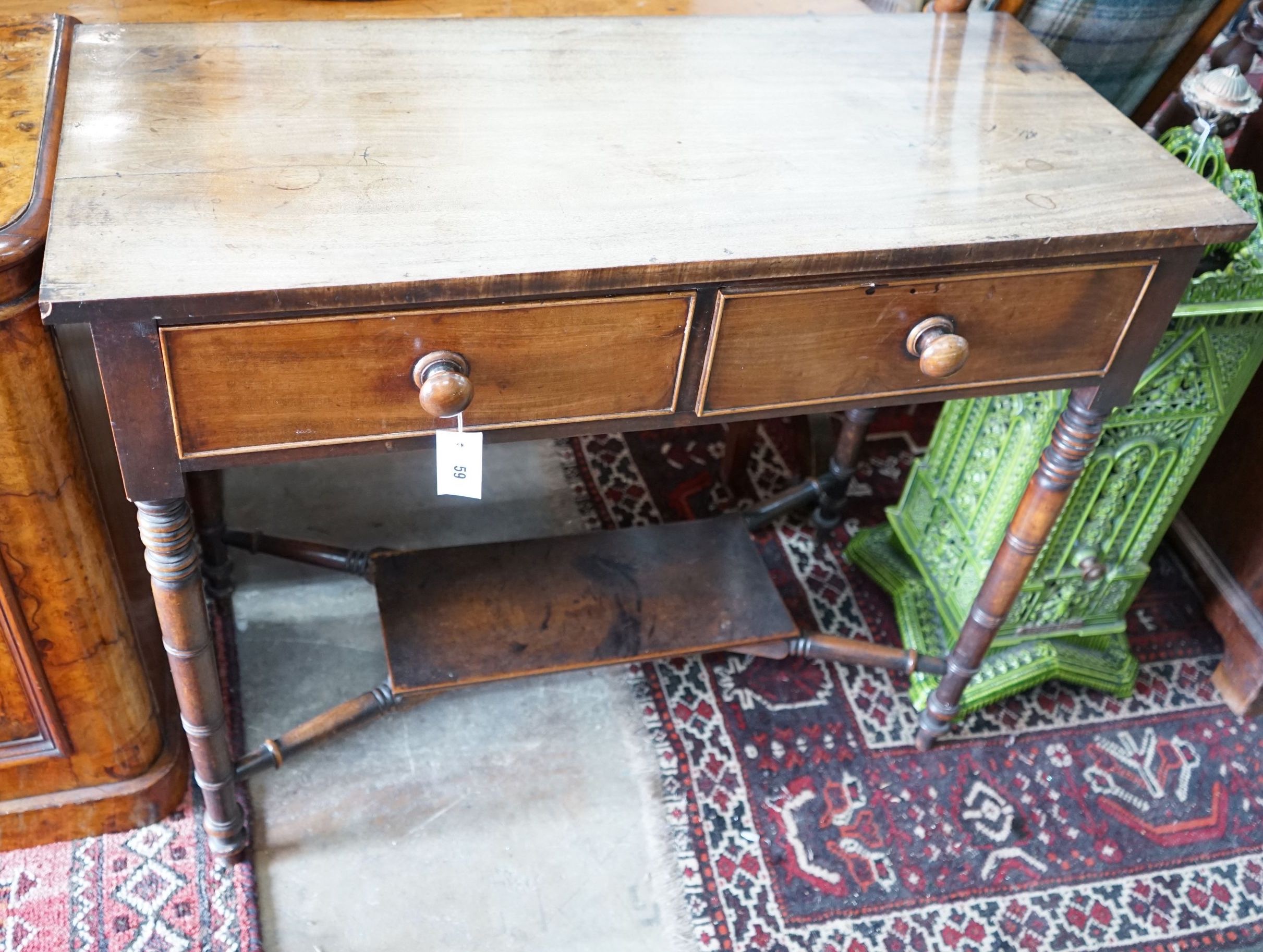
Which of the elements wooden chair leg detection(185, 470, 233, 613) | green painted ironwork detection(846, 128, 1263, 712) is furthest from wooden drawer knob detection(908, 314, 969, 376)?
wooden chair leg detection(185, 470, 233, 613)

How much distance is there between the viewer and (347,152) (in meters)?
1.12

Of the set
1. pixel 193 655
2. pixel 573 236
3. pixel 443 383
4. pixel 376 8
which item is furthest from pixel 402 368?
pixel 376 8

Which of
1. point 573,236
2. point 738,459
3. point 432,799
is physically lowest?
point 432,799

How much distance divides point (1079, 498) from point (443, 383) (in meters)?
1.05

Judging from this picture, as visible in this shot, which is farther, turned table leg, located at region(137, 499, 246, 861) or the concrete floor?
the concrete floor

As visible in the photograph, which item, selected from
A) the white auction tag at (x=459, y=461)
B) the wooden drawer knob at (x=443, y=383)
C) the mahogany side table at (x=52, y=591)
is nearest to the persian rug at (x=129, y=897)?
the mahogany side table at (x=52, y=591)

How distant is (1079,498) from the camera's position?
5.47ft

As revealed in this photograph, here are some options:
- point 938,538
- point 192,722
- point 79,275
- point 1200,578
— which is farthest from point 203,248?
point 1200,578

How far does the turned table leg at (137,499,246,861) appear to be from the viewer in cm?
113

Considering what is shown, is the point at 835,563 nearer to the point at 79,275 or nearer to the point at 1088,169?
the point at 1088,169

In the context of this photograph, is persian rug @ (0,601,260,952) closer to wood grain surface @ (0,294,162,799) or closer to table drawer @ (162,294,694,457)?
wood grain surface @ (0,294,162,799)

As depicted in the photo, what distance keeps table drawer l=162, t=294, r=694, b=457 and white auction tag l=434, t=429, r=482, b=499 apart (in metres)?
0.01

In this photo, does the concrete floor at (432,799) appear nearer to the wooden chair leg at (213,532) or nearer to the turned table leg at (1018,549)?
the wooden chair leg at (213,532)

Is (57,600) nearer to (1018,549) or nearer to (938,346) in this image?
(938,346)
